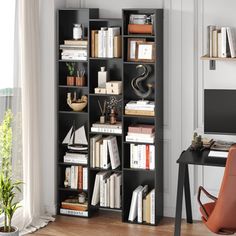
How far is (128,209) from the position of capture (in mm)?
5469

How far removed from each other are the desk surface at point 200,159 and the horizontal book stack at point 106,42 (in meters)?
1.11

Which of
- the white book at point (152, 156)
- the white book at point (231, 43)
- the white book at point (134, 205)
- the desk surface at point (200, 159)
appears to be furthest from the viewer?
the white book at point (134, 205)

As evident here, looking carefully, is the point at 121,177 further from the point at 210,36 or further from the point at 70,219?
the point at 210,36

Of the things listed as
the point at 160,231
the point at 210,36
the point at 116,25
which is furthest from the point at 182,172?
the point at 116,25

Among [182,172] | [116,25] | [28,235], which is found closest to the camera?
[182,172]

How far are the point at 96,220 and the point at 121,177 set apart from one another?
17.9 inches

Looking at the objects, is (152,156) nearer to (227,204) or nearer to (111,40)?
(111,40)

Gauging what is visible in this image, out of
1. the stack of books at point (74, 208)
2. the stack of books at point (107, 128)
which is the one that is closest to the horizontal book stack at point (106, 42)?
the stack of books at point (107, 128)

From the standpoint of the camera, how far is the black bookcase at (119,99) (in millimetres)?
5227

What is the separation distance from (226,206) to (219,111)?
1.12 m

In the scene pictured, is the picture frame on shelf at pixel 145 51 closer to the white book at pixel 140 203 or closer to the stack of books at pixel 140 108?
the stack of books at pixel 140 108

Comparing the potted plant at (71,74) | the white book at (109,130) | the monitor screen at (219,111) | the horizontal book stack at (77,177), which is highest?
the potted plant at (71,74)

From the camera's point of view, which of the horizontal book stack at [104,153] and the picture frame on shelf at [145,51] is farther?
the horizontal book stack at [104,153]

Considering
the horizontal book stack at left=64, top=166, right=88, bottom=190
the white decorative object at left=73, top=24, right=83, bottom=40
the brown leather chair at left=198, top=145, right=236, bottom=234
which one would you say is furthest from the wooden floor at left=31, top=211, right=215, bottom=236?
the white decorative object at left=73, top=24, right=83, bottom=40
